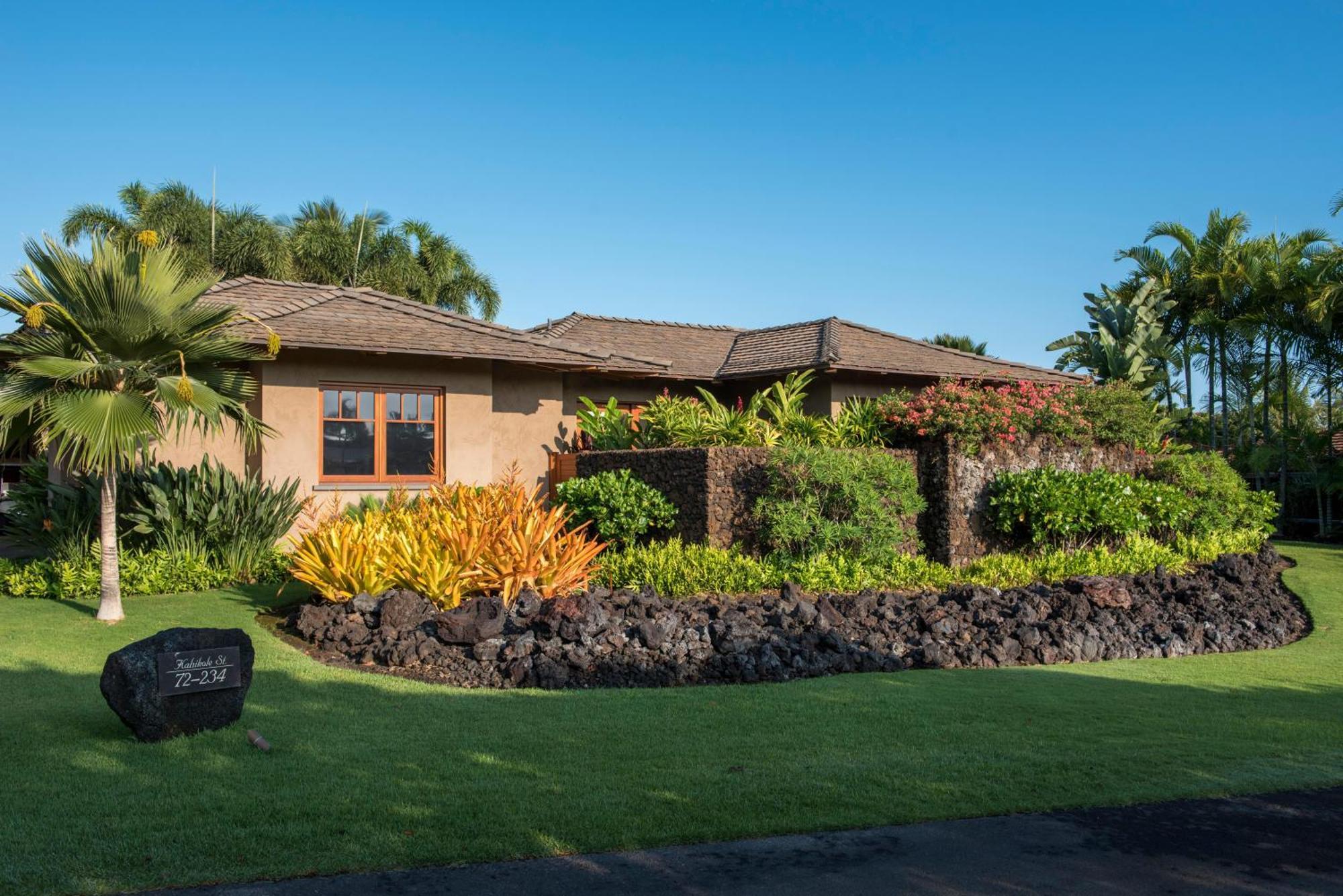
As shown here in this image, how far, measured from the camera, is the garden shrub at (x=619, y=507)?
13430mm

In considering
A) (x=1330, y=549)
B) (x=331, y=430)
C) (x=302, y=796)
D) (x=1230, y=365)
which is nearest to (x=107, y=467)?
(x=331, y=430)

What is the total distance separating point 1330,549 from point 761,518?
40.9 feet

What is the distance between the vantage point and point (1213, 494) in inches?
615

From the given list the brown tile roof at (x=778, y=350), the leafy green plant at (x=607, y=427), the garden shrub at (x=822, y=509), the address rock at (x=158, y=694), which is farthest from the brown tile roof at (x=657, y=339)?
the address rock at (x=158, y=694)

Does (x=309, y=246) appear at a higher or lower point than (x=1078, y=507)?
higher

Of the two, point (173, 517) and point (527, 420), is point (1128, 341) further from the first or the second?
point (173, 517)

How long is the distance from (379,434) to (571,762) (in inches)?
406

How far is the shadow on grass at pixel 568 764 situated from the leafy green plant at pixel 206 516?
4020 millimetres

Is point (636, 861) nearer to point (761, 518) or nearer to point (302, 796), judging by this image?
point (302, 796)

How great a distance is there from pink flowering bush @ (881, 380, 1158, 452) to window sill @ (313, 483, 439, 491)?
23.0 feet

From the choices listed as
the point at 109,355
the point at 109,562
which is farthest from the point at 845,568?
the point at 109,355

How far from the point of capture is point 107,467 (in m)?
10.4

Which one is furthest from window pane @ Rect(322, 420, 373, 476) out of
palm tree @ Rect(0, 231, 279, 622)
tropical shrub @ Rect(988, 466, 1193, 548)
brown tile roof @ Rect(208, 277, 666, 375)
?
tropical shrub @ Rect(988, 466, 1193, 548)

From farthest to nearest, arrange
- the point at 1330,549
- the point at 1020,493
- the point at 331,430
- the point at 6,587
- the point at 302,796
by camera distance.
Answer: the point at 1330,549 < the point at 331,430 < the point at 1020,493 < the point at 6,587 < the point at 302,796
